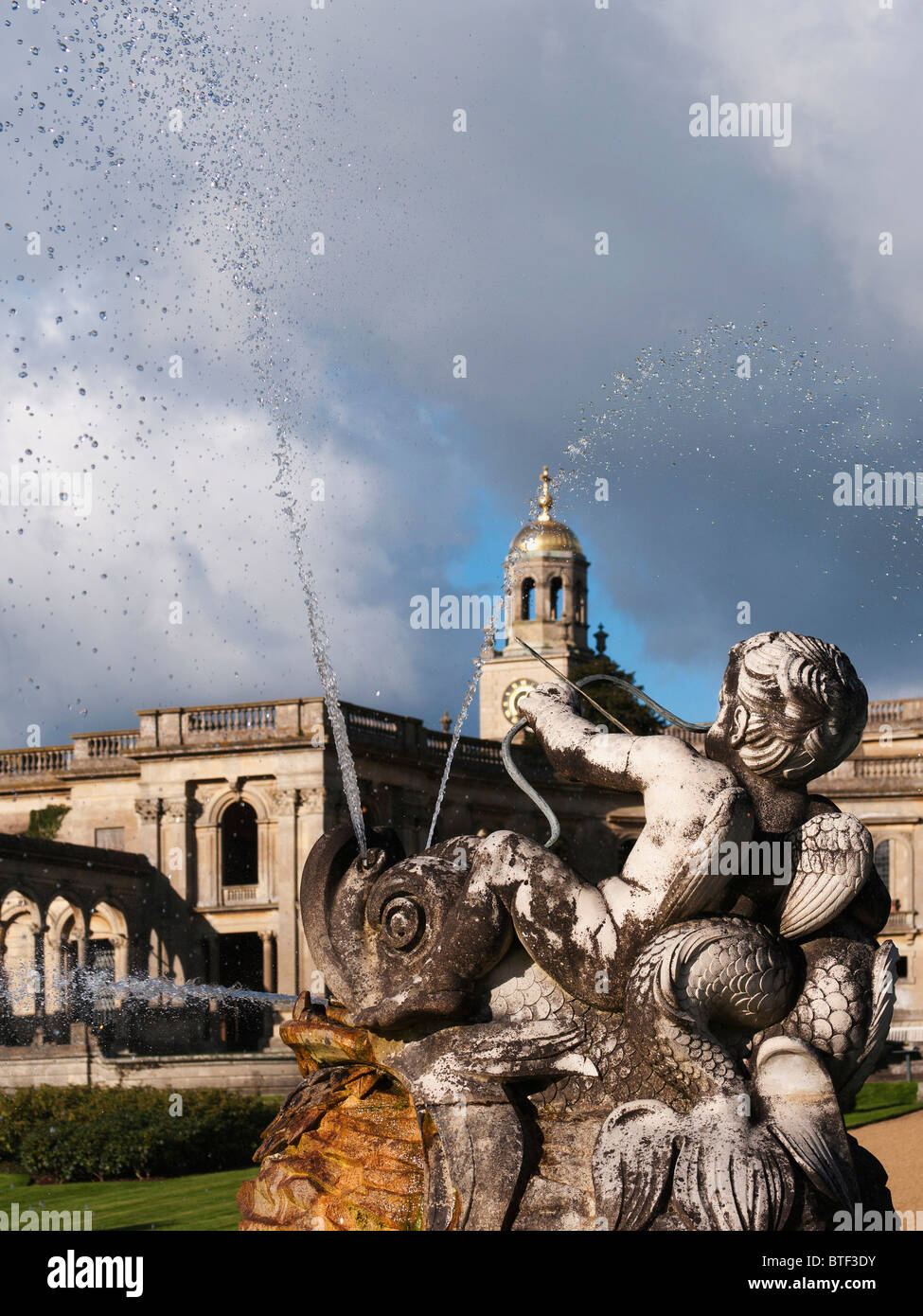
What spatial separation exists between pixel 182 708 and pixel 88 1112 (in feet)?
120

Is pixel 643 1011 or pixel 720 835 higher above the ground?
pixel 720 835

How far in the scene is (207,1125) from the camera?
2414cm

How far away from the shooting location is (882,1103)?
3216 centimetres

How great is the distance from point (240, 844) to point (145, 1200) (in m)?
42.4

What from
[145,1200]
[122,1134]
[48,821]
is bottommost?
[145,1200]

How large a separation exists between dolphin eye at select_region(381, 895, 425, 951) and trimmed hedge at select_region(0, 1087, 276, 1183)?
663 inches

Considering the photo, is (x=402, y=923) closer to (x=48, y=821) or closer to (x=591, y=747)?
(x=591, y=747)

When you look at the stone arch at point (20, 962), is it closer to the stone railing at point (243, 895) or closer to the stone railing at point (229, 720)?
the stone railing at point (243, 895)

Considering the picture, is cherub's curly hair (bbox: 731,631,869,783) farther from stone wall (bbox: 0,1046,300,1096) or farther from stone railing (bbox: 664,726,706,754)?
stone wall (bbox: 0,1046,300,1096)

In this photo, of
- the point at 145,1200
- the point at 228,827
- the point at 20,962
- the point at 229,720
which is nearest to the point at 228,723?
the point at 229,720

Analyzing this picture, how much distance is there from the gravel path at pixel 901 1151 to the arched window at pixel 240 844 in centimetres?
3526
